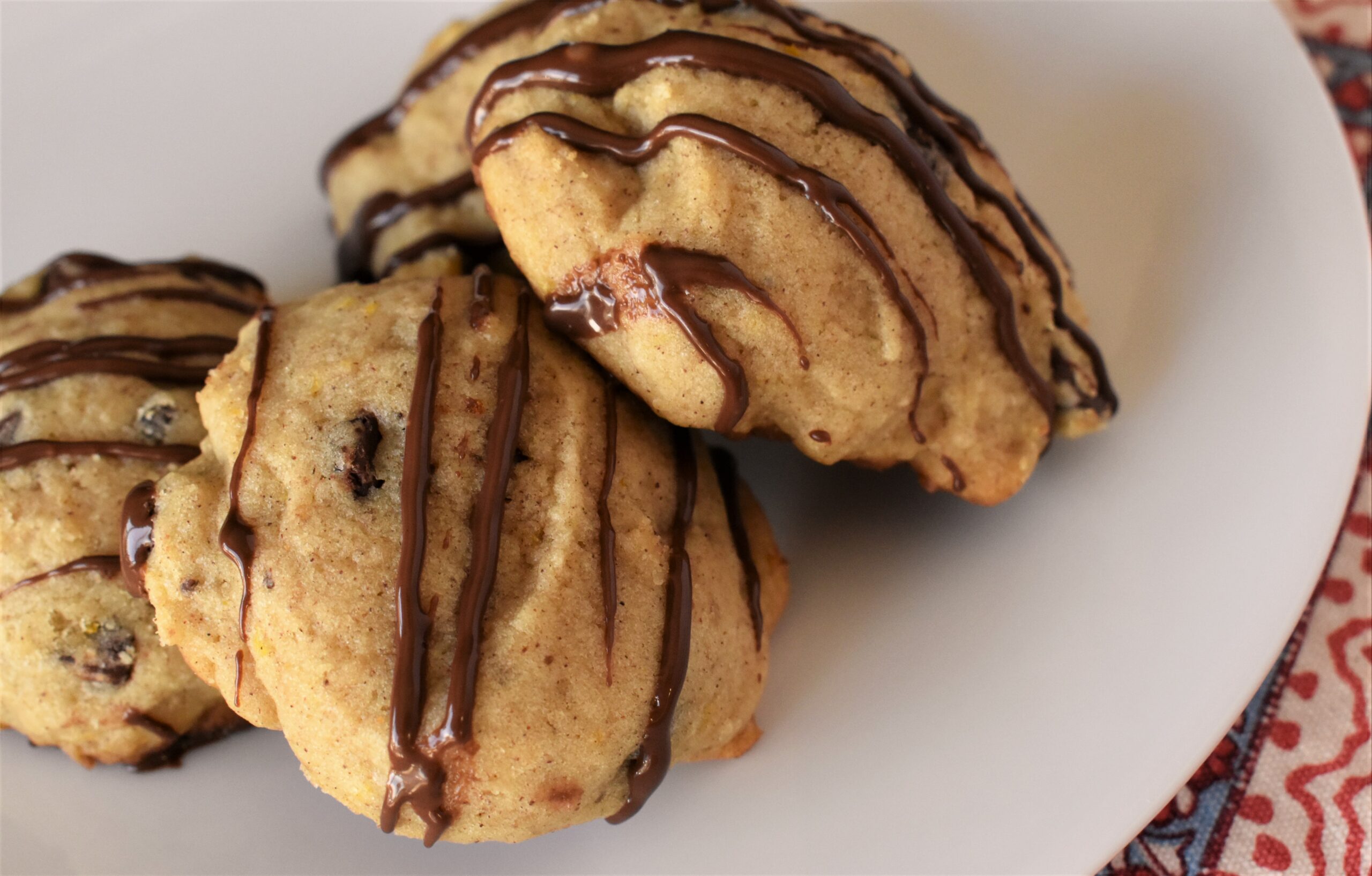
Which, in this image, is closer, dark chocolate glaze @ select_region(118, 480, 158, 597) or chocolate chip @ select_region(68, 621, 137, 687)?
dark chocolate glaze @ select_region(118, 480, 158, 597)

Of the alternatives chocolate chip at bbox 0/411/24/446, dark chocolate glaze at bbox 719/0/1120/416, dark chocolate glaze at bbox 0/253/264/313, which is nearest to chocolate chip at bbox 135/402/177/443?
chocolate chip at bbox 0/411/24/446

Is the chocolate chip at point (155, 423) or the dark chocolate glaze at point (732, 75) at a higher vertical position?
the dark chocolate glaze at point (732, 75)

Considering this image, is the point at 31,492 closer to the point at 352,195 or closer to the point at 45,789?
the point at 45,789

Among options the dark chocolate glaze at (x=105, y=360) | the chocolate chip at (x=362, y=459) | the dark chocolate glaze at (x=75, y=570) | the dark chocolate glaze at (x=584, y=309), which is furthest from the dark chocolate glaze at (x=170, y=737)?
the dark chocolate glaze at (x=584, y=309)

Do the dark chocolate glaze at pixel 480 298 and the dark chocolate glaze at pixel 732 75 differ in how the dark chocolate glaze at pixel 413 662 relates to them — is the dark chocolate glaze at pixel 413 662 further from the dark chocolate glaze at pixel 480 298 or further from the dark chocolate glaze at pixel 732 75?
the dark chocolate glaze at pixel 732 75

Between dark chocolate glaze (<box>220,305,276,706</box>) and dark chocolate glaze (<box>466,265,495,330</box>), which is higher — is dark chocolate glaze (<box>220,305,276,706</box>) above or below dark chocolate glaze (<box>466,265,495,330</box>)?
below

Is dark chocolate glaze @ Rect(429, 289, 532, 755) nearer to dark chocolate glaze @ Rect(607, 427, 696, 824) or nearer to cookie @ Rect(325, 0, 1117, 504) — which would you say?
cookie @ Rect(325, 0, 1117, 504)

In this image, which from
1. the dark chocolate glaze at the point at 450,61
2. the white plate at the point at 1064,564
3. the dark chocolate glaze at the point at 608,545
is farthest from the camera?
the dark chocolate glaze at the point at 450,61
